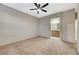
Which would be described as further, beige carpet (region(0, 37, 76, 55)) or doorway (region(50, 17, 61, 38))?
doorway (region(50, 17, 61, 38))

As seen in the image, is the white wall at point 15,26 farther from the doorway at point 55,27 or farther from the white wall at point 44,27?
the doorway at point 55,27

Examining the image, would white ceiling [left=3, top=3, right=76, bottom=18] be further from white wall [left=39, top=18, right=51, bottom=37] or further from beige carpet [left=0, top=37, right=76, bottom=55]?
beige carpet [left=0, top=37, right=76, bottom=55]

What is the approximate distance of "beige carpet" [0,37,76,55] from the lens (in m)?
1.55

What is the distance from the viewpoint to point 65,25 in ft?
5.36

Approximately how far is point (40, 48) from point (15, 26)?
0.62m

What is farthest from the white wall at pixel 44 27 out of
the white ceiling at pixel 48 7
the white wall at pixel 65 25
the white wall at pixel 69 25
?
the white wall at pixel 69 25

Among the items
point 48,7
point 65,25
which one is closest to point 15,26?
point 48,7

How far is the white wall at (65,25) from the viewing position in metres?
1.56

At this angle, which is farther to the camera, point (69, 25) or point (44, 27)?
point (44, 27)

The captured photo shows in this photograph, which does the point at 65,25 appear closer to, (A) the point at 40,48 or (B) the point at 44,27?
(B) the point at 44,27

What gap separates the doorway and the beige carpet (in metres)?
0.10

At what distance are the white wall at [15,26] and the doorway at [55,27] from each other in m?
0.32

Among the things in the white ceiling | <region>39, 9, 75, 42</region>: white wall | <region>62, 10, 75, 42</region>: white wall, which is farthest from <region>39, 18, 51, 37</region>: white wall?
<region>62, 10, 75, 42</region>: white wall

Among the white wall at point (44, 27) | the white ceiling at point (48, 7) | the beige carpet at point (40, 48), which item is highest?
the white ceiling at point (48, 7)
